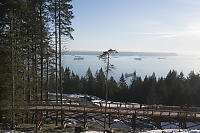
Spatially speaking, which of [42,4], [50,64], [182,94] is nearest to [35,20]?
[42,4]

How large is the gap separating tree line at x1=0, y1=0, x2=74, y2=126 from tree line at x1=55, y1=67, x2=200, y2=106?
17.0 m

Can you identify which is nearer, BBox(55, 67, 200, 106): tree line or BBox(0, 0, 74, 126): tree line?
BBox(0, 0, 74, 126): tree line

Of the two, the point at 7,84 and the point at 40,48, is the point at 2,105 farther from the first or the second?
the point at 40,48

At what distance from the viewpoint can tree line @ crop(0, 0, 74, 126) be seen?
49.3 feet

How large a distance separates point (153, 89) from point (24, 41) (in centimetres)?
3499

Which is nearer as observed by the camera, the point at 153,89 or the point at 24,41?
the point at 24,41

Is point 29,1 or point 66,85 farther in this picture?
point 66,85

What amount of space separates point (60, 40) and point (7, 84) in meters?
7.42

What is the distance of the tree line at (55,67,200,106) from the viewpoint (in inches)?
1607

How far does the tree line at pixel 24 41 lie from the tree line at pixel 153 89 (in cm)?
1700

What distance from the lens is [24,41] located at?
17.5 metres

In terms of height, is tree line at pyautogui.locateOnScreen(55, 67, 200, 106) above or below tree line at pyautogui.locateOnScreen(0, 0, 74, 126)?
below

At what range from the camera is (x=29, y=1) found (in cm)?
1839

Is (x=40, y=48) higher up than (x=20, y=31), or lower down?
lower down
